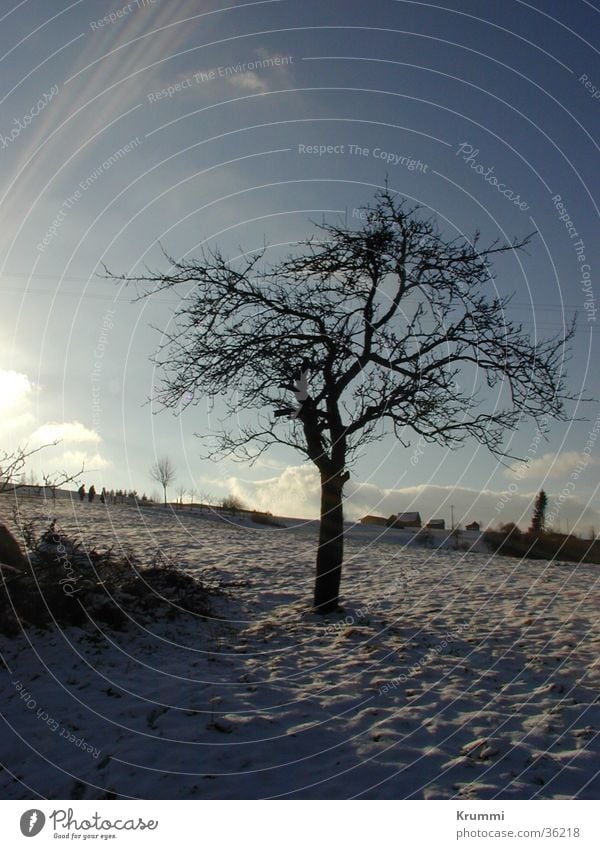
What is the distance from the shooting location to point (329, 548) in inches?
491

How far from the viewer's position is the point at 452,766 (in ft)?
19.8

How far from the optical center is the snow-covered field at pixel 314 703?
19.7 ft

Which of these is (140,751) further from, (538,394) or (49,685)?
(538,394)

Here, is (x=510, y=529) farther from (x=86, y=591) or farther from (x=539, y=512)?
(x=86, y=591)

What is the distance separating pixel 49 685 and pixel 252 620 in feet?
13.9

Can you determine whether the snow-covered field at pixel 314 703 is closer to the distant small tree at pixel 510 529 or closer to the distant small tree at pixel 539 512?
the distant small tree at pixel 510 529

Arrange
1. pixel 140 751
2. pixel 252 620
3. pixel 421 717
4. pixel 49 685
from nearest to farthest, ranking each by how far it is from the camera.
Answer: pixel 140 751 → pixel 421 717 → pixel 49 685 → pixel 252 620

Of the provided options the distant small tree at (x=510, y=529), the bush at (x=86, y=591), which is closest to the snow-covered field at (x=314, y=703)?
the bush at (x=86, y=591)

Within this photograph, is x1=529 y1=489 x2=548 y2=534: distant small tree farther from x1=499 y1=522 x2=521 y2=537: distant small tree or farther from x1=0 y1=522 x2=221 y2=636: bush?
x1=0 y1=522 x2=221 y2=636: bush

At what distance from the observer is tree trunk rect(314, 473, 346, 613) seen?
1237 centimetres
